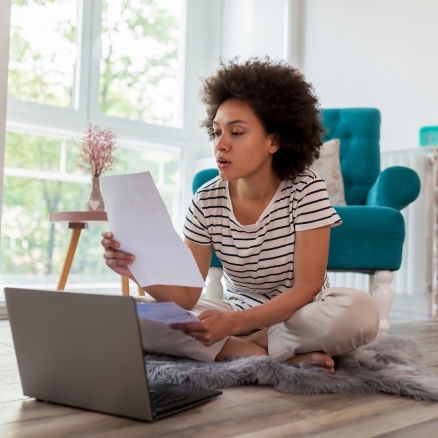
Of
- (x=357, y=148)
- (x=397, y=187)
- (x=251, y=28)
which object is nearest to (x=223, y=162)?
(x=397, y=187)

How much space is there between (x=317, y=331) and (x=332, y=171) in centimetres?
138

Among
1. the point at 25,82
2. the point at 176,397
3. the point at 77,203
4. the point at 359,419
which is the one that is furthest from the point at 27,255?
the point at 359,419

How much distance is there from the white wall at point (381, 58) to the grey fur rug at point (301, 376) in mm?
2043

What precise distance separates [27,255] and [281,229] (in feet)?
6.88

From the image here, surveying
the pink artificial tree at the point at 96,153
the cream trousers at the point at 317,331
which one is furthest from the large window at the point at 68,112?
the cream trousers at the point at 317,331

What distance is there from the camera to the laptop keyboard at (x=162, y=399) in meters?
0.96

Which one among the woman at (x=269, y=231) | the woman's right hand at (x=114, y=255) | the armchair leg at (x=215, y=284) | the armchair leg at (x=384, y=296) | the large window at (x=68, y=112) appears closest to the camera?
the woman's right hand at (x=114, y=255)

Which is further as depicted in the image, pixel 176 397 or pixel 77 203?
pixel 77 203

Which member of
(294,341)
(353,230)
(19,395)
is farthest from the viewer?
(353,230)

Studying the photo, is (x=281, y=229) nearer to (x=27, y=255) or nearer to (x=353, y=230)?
(x=353, y=230)

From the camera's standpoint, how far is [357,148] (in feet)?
8.70

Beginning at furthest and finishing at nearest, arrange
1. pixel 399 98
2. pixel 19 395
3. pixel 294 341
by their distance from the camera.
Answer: pixel 399 98 < pixel 294 341 < pixel 19 395

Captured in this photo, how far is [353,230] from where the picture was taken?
208 centimetres

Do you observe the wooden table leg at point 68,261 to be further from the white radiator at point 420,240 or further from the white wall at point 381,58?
the white wall at point 381,58
